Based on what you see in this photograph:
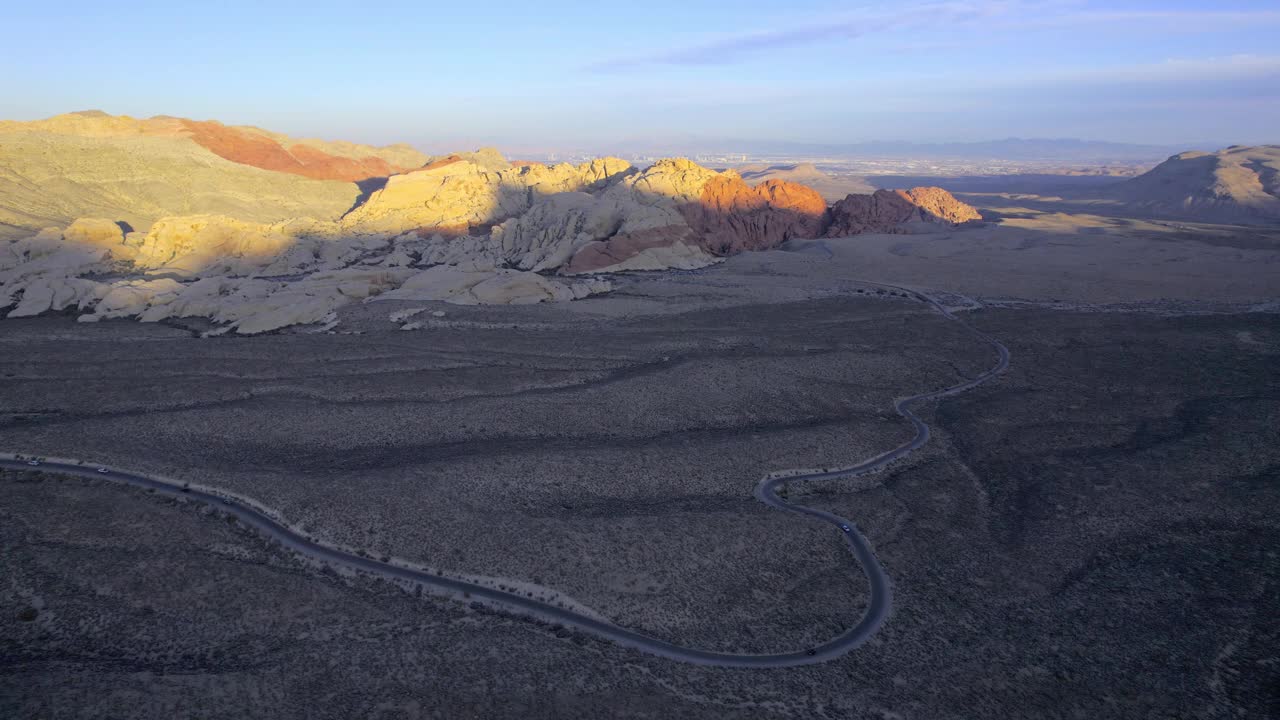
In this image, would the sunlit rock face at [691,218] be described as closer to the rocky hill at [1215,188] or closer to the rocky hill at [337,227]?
the rocky hill at [337,227]

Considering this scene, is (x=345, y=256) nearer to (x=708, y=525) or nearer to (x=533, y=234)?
(x=533, y=234)

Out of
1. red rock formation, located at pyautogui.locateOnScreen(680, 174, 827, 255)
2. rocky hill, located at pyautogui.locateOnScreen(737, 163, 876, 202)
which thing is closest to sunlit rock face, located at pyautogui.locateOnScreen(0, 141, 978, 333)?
red rock formation, located at pyautogui.locateOnScreen(680, 174, 827, 255)

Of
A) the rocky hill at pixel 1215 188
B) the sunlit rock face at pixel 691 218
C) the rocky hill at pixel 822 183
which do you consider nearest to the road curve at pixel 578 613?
the sunlit rock face at pixel 691 218

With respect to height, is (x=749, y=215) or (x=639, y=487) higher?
(x=749, y=215)

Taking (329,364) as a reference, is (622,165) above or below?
above

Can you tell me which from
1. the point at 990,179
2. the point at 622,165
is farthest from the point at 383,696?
the point at 990,179

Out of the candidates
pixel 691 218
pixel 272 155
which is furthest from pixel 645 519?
pixel 272 155

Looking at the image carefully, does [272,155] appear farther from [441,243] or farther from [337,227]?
[441,243]
